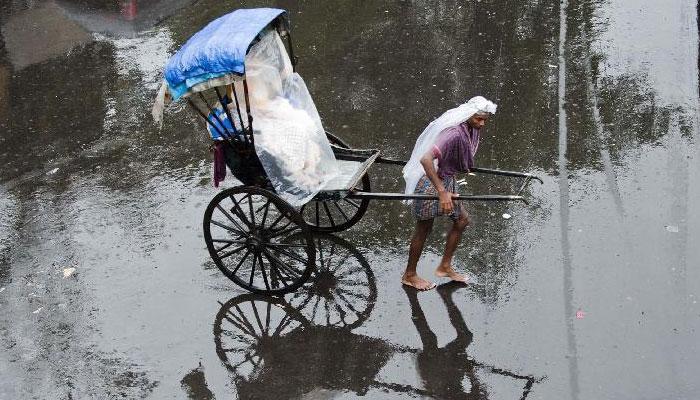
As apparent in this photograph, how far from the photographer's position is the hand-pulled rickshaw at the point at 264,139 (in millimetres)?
6230

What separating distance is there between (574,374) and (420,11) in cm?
743

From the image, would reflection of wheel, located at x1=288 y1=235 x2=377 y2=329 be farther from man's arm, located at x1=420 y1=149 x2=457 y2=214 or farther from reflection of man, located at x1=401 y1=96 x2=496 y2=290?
man's arm, located at x1=420 y1=149 x2=457 y2=214

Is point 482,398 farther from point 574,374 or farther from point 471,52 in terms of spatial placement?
point 471,52

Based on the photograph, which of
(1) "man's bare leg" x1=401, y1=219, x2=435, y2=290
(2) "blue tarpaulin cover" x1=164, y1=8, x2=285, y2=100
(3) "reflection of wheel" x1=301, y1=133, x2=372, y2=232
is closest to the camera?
(2) "blue tarpaulin cover" x1=164, y1=8, x2=285, y2=100

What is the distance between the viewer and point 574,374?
5.85m

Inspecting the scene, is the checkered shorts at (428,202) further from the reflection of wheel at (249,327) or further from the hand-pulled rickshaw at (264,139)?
the reflection of wheel at (249,327)

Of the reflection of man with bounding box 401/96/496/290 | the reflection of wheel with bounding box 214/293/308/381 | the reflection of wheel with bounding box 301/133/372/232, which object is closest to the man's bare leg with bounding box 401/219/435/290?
the reflection of man with bounding box 401/96/496/290

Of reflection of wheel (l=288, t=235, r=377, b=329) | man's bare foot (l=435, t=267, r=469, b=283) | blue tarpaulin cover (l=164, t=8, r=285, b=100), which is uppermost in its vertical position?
blue tarpaulin cover (l=164, t=8, r=285, b=100)

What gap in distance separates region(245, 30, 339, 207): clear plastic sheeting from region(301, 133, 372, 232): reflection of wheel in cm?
54

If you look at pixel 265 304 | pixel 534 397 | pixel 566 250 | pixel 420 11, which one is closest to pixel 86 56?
pixel 420 11

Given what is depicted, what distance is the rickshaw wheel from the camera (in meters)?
6.43

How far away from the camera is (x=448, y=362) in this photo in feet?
20.0

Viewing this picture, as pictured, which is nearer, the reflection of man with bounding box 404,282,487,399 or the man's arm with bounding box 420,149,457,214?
the reflection of man with bounding box 404,282,487,399

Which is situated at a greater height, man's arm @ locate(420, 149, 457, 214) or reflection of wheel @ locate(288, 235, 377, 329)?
man's arm @ locate(420, 149, 457, 214)
